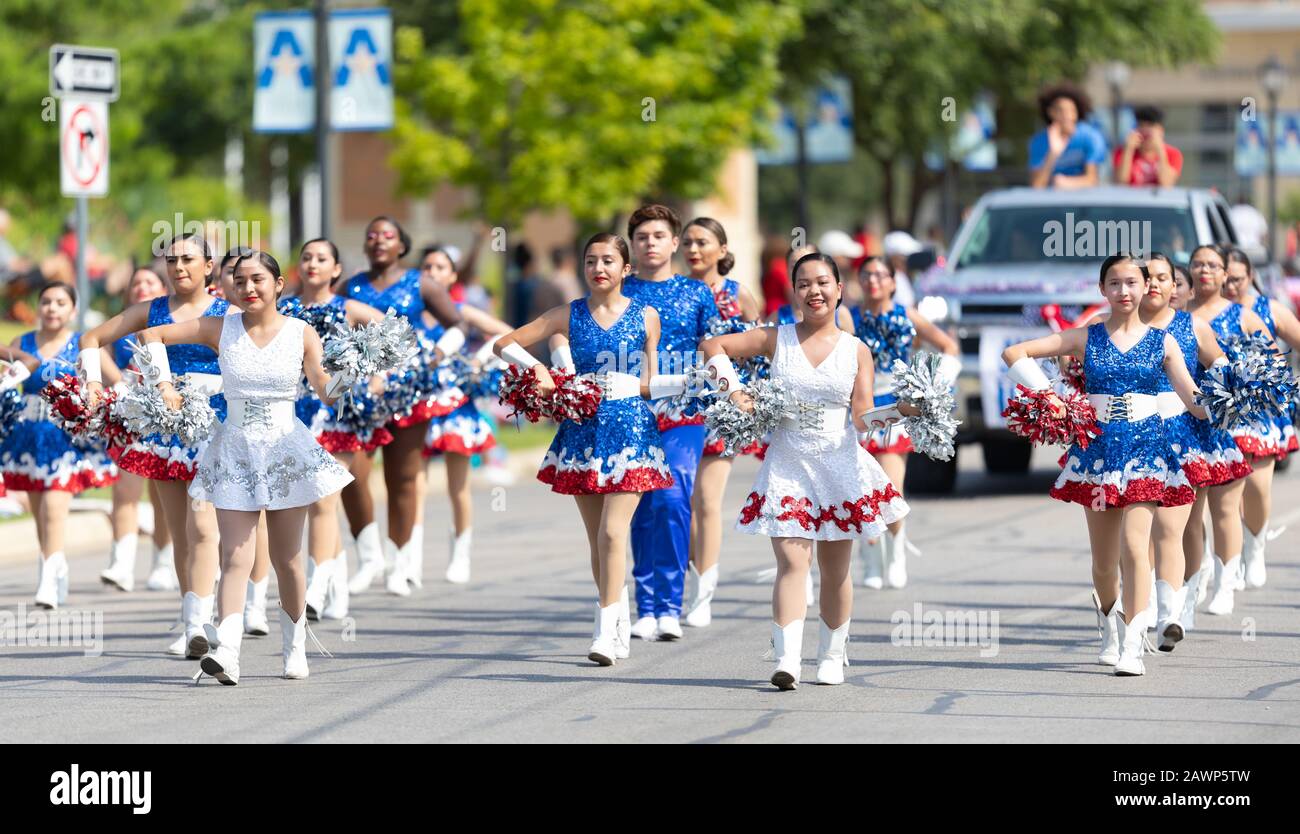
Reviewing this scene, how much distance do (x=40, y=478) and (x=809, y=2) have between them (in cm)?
1887

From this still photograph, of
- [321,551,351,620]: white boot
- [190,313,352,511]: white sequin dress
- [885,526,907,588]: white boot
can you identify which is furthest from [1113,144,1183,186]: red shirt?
[190,313,352,511]: white sequin dress

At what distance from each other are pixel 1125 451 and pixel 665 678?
2.07m

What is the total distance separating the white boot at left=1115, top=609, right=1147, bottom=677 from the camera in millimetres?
9391

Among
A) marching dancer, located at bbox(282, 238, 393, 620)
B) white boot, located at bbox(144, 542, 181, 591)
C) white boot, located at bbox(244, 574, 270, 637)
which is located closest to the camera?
marching dancer, located at bbox(282, 238, 393, 620)

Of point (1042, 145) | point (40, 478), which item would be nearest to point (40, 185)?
point (1042, 145)

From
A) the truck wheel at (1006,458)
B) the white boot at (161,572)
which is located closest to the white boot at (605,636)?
the white boot at (161,572)

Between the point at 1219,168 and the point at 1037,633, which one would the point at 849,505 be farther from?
the point at 1219,168

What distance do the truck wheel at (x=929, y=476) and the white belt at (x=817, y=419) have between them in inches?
339

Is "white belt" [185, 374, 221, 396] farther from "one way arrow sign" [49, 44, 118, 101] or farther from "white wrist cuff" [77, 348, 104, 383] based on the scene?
"one way arrow sign" [49, 44, 118, 101]

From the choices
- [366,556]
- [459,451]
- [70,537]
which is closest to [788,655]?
[366,556]

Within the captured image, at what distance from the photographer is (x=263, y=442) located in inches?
370

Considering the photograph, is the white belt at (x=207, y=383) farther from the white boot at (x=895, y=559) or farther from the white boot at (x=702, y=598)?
the white boot at (x=895, y=559)

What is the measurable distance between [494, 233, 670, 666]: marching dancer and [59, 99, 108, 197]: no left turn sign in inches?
241

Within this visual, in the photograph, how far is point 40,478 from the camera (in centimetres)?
1216
